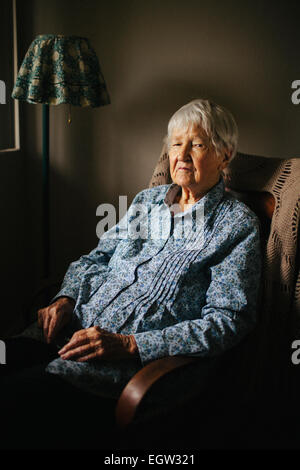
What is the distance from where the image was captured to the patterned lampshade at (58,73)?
182 centimetres

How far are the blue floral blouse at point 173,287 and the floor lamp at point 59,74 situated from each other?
2.04 feet

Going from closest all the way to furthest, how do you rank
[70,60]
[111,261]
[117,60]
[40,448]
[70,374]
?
1. [40,448]
2. [70,374]
3. [111,261]
4. [70,60]
5. [117,60]

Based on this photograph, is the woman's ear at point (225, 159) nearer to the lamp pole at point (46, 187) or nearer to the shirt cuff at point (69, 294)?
the shirt cuff at point (69, 294)

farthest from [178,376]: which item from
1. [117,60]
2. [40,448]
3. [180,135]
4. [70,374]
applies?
[117,60]

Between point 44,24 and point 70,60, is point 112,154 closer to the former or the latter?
point 70,60

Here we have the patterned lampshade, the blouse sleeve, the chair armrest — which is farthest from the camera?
the patterned lampshade

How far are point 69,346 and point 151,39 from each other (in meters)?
1.58

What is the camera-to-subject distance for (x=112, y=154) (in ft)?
7.64

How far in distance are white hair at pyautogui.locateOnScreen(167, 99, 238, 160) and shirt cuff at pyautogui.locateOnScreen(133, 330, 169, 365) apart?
0.69 m

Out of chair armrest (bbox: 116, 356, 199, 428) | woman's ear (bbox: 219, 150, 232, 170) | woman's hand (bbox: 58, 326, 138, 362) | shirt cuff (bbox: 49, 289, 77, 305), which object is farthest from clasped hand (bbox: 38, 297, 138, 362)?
woman's ear (bbox: 219, 150, 232, 170)

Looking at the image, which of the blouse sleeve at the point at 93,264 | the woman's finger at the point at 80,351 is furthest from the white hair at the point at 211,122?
the woman's finger at the point at 80,351

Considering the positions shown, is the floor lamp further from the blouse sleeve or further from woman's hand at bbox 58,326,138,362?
woman's hand at bbox 58,326,138,362

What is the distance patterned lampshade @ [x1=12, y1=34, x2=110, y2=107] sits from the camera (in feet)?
5.98

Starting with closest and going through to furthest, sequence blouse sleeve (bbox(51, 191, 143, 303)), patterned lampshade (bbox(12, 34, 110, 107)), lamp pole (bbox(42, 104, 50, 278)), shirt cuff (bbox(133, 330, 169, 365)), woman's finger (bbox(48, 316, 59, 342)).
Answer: shirt cuff (bbox(133, 330, 169, 365)) < woman's finger (bbox(48, 316, 59, 342)) < blouse sleeve (bbox(51, 191, 143, 303)) < patterned lampshade (bbox(12, 34, 110, 107)) < lamp pole (bbox(42, 104, 50, 278))
